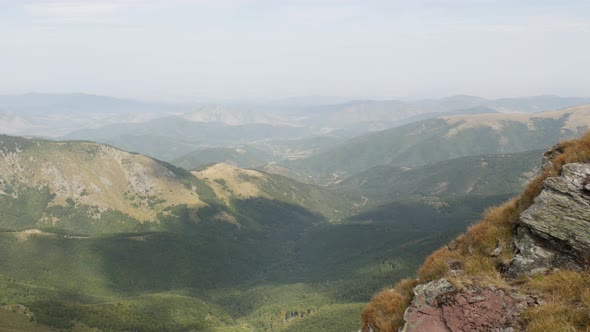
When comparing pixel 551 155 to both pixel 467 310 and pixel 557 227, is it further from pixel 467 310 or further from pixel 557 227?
pixel 467 310

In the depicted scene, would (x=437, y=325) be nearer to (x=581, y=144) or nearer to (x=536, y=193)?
(x=536, y=193)

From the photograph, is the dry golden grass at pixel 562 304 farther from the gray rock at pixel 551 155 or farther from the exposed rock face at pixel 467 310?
the gray rock at pixel 551 155

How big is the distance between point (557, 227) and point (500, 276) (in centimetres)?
527

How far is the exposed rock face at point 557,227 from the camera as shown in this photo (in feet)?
74.0

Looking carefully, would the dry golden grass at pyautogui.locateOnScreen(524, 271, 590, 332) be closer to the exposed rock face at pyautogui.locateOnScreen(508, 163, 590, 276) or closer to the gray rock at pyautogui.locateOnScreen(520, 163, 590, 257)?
the exposed rock face at pyautogui.locateOnScreen(508, 163, 590, 276)

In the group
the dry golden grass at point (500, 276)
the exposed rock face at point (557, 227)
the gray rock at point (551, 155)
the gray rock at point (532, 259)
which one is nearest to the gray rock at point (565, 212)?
the exposed rock face at point (557, 227)

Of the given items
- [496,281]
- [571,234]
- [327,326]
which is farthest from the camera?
[327,326]

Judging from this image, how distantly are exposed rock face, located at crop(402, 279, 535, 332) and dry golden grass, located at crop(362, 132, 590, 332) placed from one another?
813mm

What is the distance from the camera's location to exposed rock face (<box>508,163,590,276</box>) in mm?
22562

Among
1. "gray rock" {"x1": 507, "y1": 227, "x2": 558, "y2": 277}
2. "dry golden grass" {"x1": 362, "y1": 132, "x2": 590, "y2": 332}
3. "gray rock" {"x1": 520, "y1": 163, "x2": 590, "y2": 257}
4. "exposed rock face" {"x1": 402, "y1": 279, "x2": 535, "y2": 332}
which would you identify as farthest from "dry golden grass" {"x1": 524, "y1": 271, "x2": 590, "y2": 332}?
"gray rock" {"x1": 520, "y1": 163, "x2": 590, "y2": 257}

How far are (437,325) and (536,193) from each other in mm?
15956

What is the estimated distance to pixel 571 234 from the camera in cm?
2280

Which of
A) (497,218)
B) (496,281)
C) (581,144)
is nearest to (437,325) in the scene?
(496,281)

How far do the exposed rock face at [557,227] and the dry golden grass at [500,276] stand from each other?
4.51 feet
